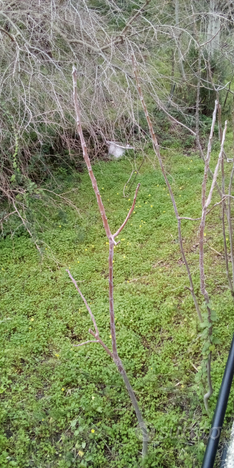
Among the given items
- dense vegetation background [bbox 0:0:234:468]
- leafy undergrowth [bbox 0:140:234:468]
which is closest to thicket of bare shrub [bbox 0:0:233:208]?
dense vegetation background [bbox 0:0:234:468]

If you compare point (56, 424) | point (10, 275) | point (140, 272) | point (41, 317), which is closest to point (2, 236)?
point (10, 275)

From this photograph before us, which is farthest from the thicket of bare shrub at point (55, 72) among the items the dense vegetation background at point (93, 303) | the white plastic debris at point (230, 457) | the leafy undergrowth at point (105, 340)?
the white plastic debris at point (230, 457)

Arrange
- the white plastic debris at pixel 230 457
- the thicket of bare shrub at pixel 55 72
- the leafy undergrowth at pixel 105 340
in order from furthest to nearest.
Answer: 1. the thicket of bare shrub at pixel 55 72
2. the leafy undergrowth at pixel 105 340
3. the white plastic debris at pixel 230 457

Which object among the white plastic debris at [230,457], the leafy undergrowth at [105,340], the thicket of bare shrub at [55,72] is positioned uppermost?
the thicket of bare shrub at [55,72]

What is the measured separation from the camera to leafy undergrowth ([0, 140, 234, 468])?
2289 mm

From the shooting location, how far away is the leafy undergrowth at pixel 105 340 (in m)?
2.29

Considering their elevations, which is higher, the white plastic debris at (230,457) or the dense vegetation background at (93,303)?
the white plastic debris at (230,457)

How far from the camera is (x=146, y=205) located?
203 inches

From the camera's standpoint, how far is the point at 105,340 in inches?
121

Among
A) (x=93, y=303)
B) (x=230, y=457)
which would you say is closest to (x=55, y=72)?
(x=93, y=303)

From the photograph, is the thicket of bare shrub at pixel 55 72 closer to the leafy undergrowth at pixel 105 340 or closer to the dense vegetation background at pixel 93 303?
the dense vegetation background at pixel 93 303

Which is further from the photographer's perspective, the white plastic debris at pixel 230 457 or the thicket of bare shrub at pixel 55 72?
the thicket of bare shrub at pixel 55 72

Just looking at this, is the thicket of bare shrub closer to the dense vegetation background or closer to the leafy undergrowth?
the dense vegetation background

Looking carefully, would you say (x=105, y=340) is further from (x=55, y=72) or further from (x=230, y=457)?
(x=55, y=72)
